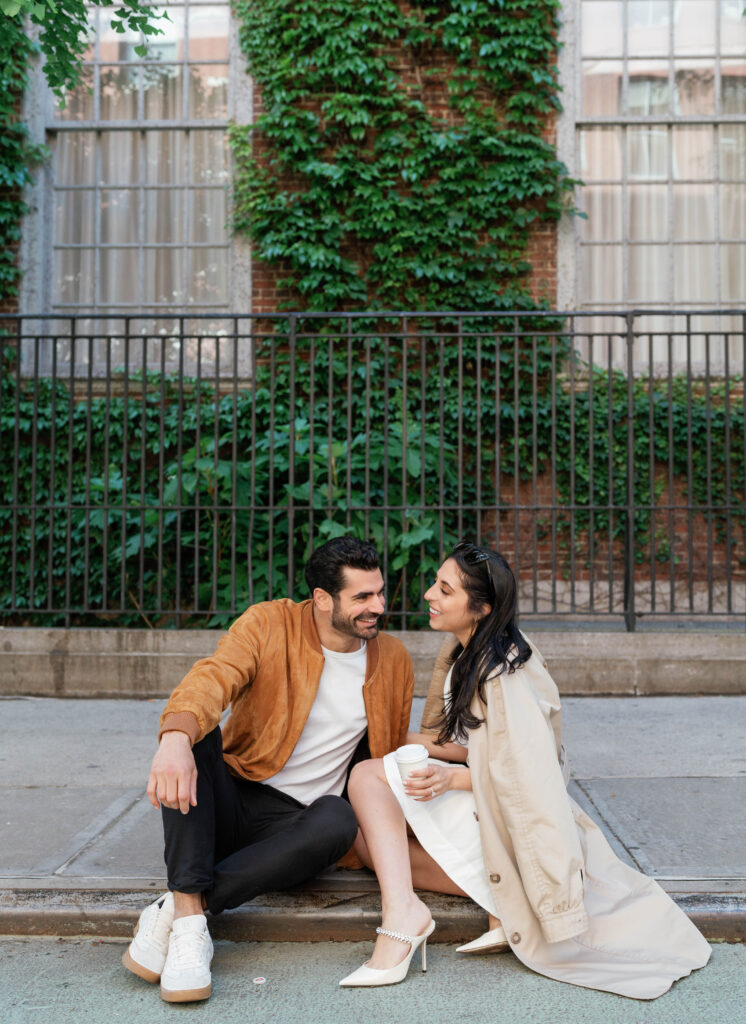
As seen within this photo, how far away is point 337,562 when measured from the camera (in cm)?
347

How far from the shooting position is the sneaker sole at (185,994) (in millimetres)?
2824

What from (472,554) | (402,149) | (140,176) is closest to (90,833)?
(472,554)

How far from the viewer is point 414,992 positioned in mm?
2912

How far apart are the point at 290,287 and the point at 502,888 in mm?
7529

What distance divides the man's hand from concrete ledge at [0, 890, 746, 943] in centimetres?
66

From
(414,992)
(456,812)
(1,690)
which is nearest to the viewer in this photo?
(414,992)

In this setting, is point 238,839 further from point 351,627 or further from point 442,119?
point 442,119

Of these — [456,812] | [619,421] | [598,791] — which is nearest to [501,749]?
[456,812]

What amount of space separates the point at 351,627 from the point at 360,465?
161 inches

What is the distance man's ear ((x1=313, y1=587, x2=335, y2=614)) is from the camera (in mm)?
3500

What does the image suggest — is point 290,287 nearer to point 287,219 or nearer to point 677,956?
point 287,219

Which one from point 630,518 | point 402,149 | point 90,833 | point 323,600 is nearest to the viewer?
point 323,600

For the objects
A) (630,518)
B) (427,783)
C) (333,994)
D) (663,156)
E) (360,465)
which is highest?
(663,156)

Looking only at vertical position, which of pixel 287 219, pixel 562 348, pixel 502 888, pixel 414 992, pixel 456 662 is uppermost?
pixel 287 219
